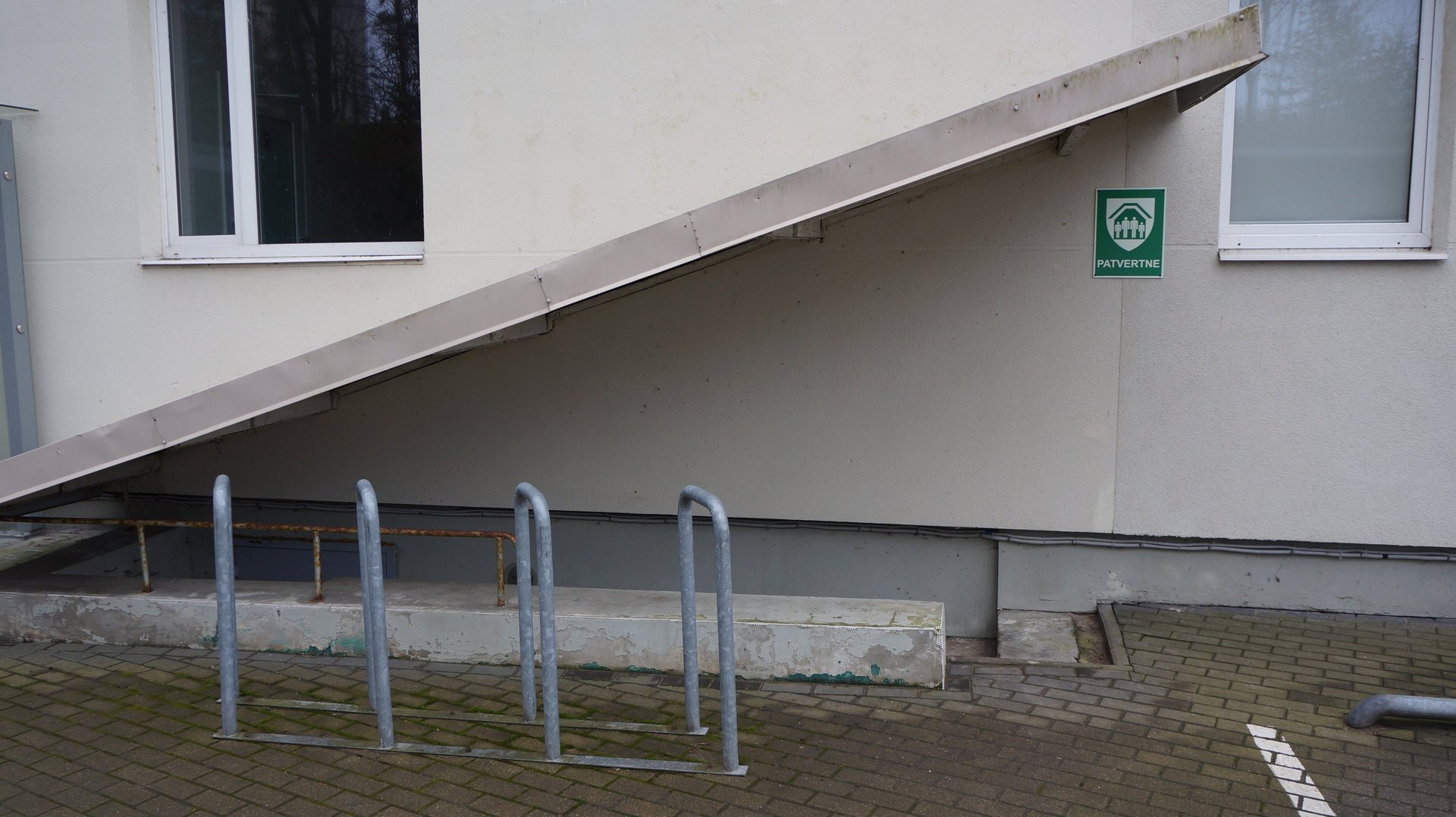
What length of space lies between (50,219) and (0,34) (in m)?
1.14

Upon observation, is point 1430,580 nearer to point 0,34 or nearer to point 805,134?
point 805,134

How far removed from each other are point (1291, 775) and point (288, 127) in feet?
20.4

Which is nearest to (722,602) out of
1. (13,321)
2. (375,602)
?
(375,602)

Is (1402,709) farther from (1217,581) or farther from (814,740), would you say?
(814,740)

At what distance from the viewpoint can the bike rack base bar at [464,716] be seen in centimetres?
413

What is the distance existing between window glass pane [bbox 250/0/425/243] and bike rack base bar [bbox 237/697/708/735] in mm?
2955

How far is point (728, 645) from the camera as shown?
368 centimetres

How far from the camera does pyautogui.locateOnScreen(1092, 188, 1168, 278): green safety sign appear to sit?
5.53 m

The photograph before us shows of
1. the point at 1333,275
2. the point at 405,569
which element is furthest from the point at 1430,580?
the point at 405,569

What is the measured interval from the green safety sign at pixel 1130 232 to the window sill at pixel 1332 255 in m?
0.33

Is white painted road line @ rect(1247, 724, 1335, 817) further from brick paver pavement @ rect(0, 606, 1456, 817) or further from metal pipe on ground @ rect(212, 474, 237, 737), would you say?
metal pipe on ground @ rect(212, 474, 237, 737)

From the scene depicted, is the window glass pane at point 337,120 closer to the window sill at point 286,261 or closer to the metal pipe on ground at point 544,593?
the window sill at point 286,261

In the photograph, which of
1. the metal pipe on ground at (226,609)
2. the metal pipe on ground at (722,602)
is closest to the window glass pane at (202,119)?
the metal pipe on ground at (226,609)

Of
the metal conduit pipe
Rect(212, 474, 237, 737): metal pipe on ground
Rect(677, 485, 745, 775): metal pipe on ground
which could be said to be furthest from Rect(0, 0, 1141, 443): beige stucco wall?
the metal conduit pipe
